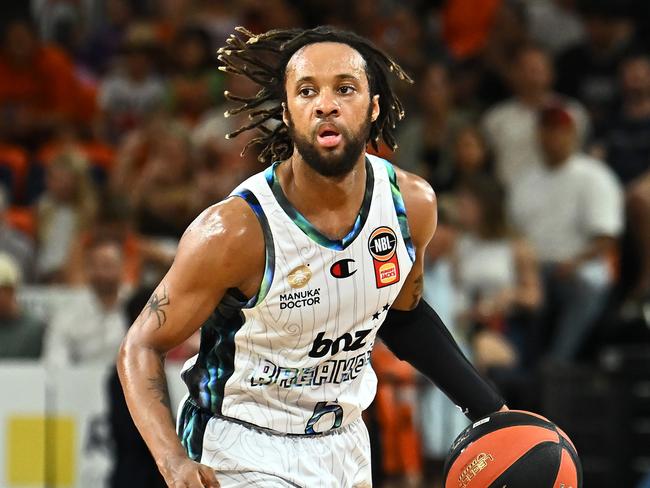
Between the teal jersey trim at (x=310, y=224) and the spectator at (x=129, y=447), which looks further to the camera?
the spectator at (x=129, y=447)

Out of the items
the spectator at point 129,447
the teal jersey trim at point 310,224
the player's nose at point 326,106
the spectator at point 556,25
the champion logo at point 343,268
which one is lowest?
the spectator at point 129,447

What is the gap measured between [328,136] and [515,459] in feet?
3.74

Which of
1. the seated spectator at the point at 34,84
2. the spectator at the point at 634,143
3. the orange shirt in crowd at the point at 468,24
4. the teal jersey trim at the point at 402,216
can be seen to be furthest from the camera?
the orange shirt in crowd at the point at 468,24

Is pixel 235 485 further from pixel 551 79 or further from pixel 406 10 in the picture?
pixel 406 10

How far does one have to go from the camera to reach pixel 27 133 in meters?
11.4

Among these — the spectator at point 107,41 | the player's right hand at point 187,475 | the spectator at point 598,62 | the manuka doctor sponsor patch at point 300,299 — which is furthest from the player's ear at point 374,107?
the spectator at point 107,41

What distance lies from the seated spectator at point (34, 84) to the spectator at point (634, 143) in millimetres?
4604

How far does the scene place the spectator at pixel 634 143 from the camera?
31.5ft

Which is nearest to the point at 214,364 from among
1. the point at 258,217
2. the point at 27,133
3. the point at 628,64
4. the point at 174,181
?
the point at 258,217

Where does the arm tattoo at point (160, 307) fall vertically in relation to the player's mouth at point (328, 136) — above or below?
below

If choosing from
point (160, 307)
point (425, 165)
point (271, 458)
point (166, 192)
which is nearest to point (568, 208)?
point (425, 165)

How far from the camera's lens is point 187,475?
140 inches

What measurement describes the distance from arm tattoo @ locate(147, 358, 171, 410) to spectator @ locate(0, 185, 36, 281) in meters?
6.04

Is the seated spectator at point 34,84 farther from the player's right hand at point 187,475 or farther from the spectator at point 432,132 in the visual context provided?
the player's right hand at point 187,475
